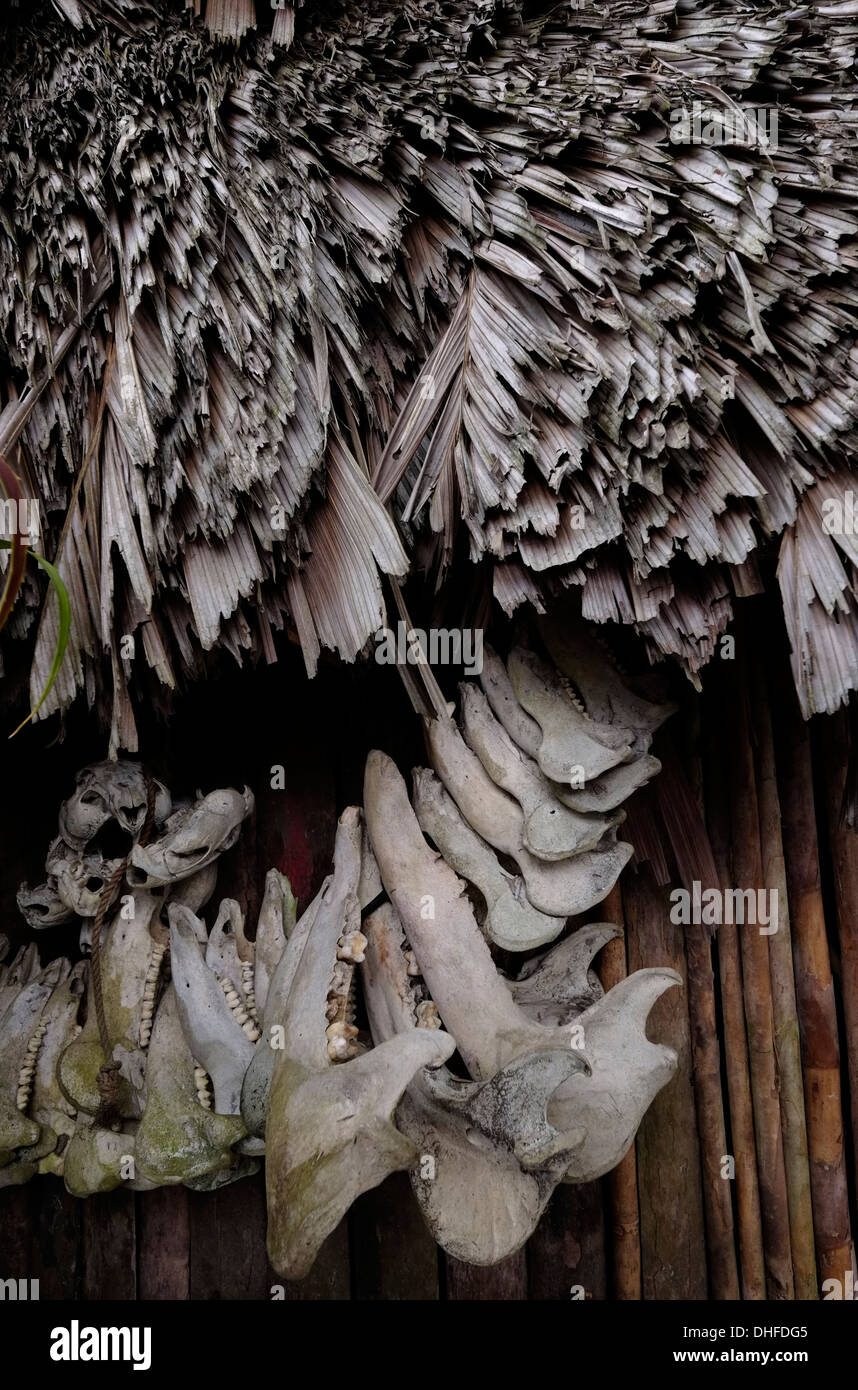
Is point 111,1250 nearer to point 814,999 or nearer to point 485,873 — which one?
point 485,873

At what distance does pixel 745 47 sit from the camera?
1318 mm

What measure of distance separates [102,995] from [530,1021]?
658mm

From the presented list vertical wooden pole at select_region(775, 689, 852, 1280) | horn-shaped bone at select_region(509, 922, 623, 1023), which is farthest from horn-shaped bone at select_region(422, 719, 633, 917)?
vertical wooden pole at select_region(775, 689, 852, 1280)

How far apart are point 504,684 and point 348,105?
2.73ft

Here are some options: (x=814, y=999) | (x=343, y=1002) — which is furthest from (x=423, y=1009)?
(x=814, y=999)

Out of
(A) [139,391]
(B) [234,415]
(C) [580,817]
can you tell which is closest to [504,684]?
(C) [580,817]

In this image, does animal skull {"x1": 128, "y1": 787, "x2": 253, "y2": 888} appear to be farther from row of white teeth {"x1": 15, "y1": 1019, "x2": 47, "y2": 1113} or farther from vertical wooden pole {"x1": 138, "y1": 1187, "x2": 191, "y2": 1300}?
vertical wooden pole {"x1": 138, "y1": 1187, "x2": 191, "y2": 1300}

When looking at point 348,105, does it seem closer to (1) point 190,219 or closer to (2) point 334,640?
(1) point 190,219

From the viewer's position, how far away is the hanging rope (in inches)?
56.7

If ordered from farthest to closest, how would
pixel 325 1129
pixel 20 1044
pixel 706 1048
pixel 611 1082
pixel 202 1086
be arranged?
pixel 706 1048
pixel 20 1044
pixel 202 1086
pixel 611 1082
pixel 325 1129

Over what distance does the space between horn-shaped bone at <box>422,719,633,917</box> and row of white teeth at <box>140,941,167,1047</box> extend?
1.70ft

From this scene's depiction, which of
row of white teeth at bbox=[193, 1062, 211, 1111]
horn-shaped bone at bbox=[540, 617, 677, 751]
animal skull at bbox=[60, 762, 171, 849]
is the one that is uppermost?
horn-shaped bone at bbox=[540, 617, 677, 751]

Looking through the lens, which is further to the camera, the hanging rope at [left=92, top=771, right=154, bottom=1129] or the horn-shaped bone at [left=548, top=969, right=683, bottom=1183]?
the hanging rope at [left=92, top=771, right=154, bottom=1129]

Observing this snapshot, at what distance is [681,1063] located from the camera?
64.6 inches
